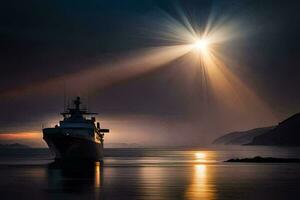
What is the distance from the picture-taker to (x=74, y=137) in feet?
434

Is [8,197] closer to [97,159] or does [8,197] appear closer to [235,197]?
[235,197]

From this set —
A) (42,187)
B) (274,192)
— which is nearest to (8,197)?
(42,187)

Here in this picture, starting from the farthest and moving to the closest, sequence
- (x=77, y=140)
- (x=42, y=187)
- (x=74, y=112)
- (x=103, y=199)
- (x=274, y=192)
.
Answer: (x=74, y=112) → (x=77, y=140) → (x=42, y=187) → (x=274, y=192) → (x=103, y=199)

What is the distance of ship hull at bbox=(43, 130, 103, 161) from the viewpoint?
435 ft

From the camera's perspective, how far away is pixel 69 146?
133 meters

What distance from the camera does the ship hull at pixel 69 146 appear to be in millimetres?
132500

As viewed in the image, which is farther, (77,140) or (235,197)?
(77,140)

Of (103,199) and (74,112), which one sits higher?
(74,112)

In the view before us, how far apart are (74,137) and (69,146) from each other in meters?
2.60

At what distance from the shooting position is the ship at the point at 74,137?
133m

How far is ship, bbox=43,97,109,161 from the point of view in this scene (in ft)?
436

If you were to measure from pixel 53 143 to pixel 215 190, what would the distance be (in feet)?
274

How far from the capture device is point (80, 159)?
14012 centimetres

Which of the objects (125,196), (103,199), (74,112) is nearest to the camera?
(103,199)
